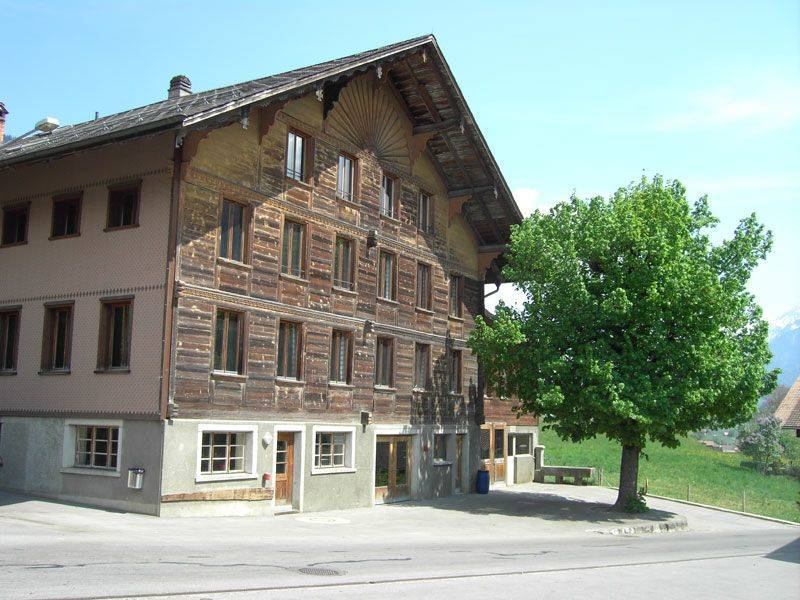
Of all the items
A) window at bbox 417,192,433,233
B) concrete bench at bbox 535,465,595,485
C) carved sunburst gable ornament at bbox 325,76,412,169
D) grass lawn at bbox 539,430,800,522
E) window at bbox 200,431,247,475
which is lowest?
grass lawn at bbox 539,430,800,522

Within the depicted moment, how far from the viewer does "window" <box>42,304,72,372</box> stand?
71.5 feet

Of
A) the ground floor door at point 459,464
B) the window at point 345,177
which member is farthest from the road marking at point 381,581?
the window at point 345,177

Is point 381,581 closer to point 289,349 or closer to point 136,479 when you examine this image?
point 136,479

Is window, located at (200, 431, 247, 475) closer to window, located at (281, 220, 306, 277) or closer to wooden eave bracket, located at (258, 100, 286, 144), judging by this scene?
window, located at (281, 220, 306, 277)

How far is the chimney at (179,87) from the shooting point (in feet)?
85.8

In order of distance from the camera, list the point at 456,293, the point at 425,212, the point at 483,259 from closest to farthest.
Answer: the point at 425,212 < the point at 456,293 < the point at 483,259

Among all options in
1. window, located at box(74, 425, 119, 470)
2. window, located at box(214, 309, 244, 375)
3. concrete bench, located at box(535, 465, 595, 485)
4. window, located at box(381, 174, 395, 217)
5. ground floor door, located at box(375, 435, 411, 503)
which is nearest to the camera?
window, located at box(74, 425, 119, 470)

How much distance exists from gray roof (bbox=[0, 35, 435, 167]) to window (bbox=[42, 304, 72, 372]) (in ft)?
12.7

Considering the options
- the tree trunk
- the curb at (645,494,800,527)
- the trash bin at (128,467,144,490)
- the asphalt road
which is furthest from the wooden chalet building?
the curb at (645,494,800,527)

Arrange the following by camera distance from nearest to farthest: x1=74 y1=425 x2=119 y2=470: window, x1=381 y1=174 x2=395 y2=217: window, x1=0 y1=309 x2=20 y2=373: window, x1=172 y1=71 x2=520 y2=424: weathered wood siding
A: x1=74 y1=425 x2=119 y2=470: window → x1=172 y1=71 x2=520 y2=424: weathered wood siding → x1=0 y1=309 x2=20 y2=373: window → x1=381 y1=174 x2=395 y2=217: window

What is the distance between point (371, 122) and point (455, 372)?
9908 millimetres

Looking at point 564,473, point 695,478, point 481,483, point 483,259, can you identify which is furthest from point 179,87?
point 695,478

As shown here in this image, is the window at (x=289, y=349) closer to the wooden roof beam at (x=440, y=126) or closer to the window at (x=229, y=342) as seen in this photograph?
the window at (x=229, y=342)

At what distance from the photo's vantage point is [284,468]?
2352cm
